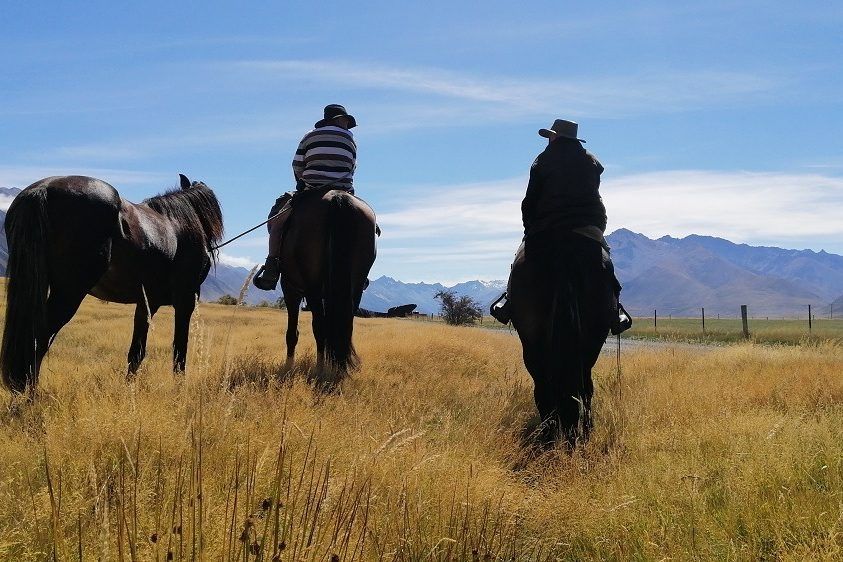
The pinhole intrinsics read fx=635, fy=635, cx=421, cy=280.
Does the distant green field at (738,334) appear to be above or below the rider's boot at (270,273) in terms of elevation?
below

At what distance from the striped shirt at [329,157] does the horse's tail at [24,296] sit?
140 inches

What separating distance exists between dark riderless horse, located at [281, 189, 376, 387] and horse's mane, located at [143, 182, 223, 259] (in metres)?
A: 1.03

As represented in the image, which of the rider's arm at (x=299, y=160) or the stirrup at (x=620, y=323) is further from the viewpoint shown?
the rider's arm at (x=299, y=160)

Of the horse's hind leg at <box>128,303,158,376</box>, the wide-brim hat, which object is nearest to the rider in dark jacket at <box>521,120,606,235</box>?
the wide-brim hat

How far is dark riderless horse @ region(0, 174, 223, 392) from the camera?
18.0 feet

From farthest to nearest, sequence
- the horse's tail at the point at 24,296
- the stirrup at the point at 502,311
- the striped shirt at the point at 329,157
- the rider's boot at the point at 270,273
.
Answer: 1. the striped shirt at the point at 329,157
2. the rider's boot at the point at 270,273
3. the stirrup at the point at 502,311
4. the horse's tail at the point at 24,296

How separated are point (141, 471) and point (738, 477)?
3.49m

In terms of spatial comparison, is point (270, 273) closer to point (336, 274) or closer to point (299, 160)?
point (336, 274)

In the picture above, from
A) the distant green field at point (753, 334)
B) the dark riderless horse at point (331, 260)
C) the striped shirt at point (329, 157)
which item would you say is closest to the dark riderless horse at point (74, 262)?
the dark riderless horse at point (331, 260)

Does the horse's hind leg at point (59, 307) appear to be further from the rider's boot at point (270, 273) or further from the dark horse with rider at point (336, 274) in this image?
the rider's boot at point (270, 273)

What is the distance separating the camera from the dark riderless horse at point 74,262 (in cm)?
549

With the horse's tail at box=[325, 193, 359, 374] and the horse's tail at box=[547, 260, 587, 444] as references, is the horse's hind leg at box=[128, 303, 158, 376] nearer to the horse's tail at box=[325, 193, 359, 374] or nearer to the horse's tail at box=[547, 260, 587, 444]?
the horse's tail at box=[325, 193, 359, 374]

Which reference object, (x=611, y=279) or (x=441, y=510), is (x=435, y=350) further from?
(x=441, y=510)

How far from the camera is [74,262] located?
19.4 ft
